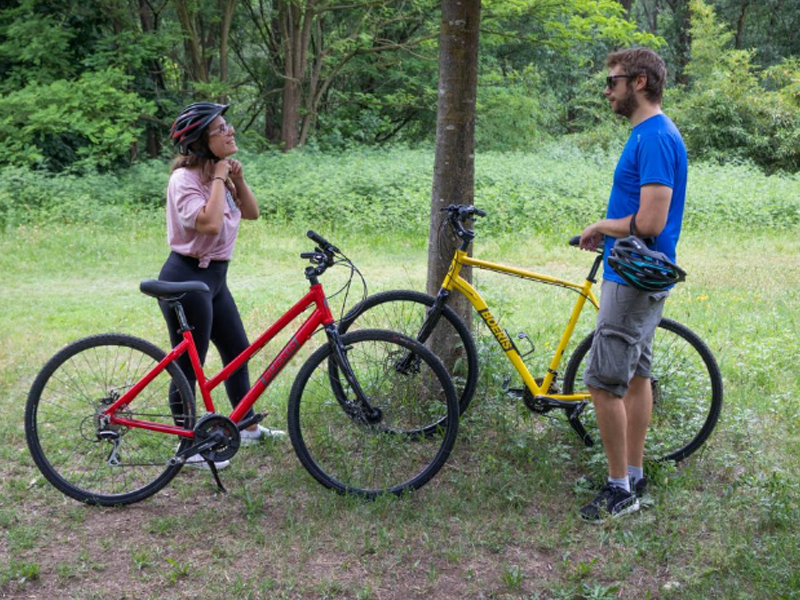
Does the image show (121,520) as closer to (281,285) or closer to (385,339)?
(385,339)

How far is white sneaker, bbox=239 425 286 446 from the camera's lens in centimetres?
495

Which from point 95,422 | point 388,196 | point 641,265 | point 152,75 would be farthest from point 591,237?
point 152,75

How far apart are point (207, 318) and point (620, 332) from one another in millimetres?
2100

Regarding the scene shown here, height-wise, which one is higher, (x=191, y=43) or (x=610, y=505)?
(x=191, y=43)

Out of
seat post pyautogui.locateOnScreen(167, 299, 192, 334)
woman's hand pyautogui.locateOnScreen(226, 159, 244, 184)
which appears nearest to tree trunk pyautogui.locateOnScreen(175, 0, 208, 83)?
woman's hand pyautogui.locateOnScreen(226, 159, 244, 184)

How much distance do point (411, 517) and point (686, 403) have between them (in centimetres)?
176

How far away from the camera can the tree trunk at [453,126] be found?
4.79 metres

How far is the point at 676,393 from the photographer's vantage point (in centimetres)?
483

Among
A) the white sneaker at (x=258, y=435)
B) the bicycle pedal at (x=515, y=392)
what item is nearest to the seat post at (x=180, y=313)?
the white sneaker at (x=258, y=435)

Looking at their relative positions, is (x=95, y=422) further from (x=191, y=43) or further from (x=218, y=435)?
(x=191, y=43)

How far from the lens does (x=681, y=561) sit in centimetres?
371

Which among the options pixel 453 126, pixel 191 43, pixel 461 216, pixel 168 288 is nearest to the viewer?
pixel 168 288

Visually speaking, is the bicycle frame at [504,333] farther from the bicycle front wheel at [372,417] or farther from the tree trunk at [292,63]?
the tree trunk at [292,63]

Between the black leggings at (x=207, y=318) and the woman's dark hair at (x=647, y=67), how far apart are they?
225 cm
